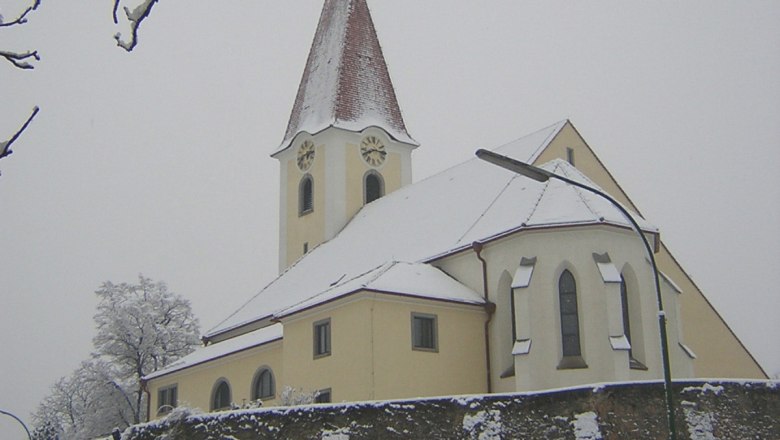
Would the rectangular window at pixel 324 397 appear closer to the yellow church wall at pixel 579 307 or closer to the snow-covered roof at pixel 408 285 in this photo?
the snow-covered roof at pixel 408 285

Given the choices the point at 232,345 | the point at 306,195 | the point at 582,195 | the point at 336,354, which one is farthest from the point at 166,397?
the point at 582,195

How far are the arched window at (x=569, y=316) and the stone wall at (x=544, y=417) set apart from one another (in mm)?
8966

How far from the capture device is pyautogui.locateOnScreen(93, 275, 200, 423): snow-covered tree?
159ft

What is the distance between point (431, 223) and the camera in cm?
3306

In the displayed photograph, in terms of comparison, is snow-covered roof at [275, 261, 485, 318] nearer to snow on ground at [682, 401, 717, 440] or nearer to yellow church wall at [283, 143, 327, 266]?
snow on ground at [682, 401, 717, 440]

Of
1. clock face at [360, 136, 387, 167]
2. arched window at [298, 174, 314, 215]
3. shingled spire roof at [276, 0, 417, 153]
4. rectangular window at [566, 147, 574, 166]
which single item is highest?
shingled spire roof at [276, 0, 417, 153]

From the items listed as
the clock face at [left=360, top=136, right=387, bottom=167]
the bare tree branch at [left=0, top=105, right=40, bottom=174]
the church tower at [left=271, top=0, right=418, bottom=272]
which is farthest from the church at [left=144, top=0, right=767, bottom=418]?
the bare tree branch at [left=0, top=105, right=40, bottom=174]

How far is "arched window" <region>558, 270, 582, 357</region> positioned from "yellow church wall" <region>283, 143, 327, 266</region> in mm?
15357

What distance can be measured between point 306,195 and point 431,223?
10.8 metres

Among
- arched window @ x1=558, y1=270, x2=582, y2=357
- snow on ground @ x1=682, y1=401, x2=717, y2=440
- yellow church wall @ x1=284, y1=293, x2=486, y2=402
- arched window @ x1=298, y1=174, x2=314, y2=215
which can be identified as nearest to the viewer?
snow on ground @ x1=682, y1=401, x2=717, y2=440

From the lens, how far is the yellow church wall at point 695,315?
107 feet

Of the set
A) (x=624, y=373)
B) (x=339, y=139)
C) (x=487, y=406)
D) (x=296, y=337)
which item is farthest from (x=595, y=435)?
(x=339, y=139)

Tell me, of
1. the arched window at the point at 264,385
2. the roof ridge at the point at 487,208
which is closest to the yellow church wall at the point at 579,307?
the roof ridge at the point at 487,208

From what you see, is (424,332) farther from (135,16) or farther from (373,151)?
(135,16)
